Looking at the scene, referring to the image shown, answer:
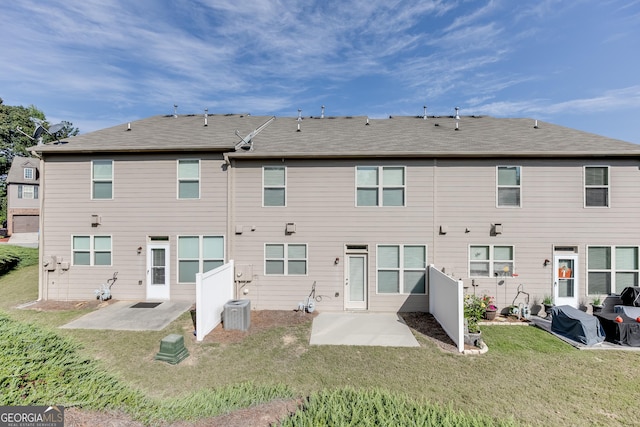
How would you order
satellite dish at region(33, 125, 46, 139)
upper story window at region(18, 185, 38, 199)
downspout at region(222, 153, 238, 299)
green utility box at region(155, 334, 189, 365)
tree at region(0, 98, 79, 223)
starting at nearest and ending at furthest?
green utility box at region(155, 334, 189, 365)
downspout at region(222, 153, 238, 299)
satellite dish at region(33, 125, 46, 139)
upper story window at region(18, 185, 38, 199)
tree at region(0, 98, 79, 223)

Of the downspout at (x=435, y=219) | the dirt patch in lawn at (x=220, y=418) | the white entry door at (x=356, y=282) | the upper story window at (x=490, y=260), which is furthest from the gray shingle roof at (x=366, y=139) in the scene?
the dirt patch in lawn at (x=220, y=418)

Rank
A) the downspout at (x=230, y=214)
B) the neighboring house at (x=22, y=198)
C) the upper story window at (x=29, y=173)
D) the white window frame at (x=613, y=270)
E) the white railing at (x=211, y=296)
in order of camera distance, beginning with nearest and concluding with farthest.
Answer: the white railing at (x=211, y=296), the white window frame at (x=613, y=270), the downspout at (x=230, y=214), the neighboring house at (x=22, y=198), the upper story window at (x=29, y=173)

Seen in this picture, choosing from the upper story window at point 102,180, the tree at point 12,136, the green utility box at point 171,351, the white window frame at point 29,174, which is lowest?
the green utility box at point 171,351

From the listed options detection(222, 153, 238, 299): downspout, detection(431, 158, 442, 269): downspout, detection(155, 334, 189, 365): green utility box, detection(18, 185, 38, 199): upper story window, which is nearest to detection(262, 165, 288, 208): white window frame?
detection(222, 153, 238, 299): downspout

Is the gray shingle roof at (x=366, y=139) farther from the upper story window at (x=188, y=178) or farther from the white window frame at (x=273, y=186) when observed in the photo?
the upper story window at (x=188, y=178)

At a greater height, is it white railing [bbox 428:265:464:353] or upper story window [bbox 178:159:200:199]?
upper story window [bbox 178:159:200:199]

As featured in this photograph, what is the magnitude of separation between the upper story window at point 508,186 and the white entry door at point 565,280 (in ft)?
7.11

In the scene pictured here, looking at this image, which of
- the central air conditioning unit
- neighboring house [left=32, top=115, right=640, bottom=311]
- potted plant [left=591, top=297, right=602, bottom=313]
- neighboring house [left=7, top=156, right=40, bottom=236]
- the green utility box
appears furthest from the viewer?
neighboring house [left=7, top=156, right=40, bottom=236]

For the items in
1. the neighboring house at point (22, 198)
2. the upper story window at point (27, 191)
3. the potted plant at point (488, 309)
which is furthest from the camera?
Result: the upper story window at point (27, 191)

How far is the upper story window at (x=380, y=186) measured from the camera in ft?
28.2

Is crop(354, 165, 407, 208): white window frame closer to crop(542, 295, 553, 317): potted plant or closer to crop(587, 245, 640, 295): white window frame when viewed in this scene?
crop(542, 295, 553, 317): potted plant

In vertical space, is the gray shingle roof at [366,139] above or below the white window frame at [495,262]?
above

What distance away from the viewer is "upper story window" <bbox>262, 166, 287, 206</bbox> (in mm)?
8734

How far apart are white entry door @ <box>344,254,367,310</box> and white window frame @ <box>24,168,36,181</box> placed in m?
36.2
